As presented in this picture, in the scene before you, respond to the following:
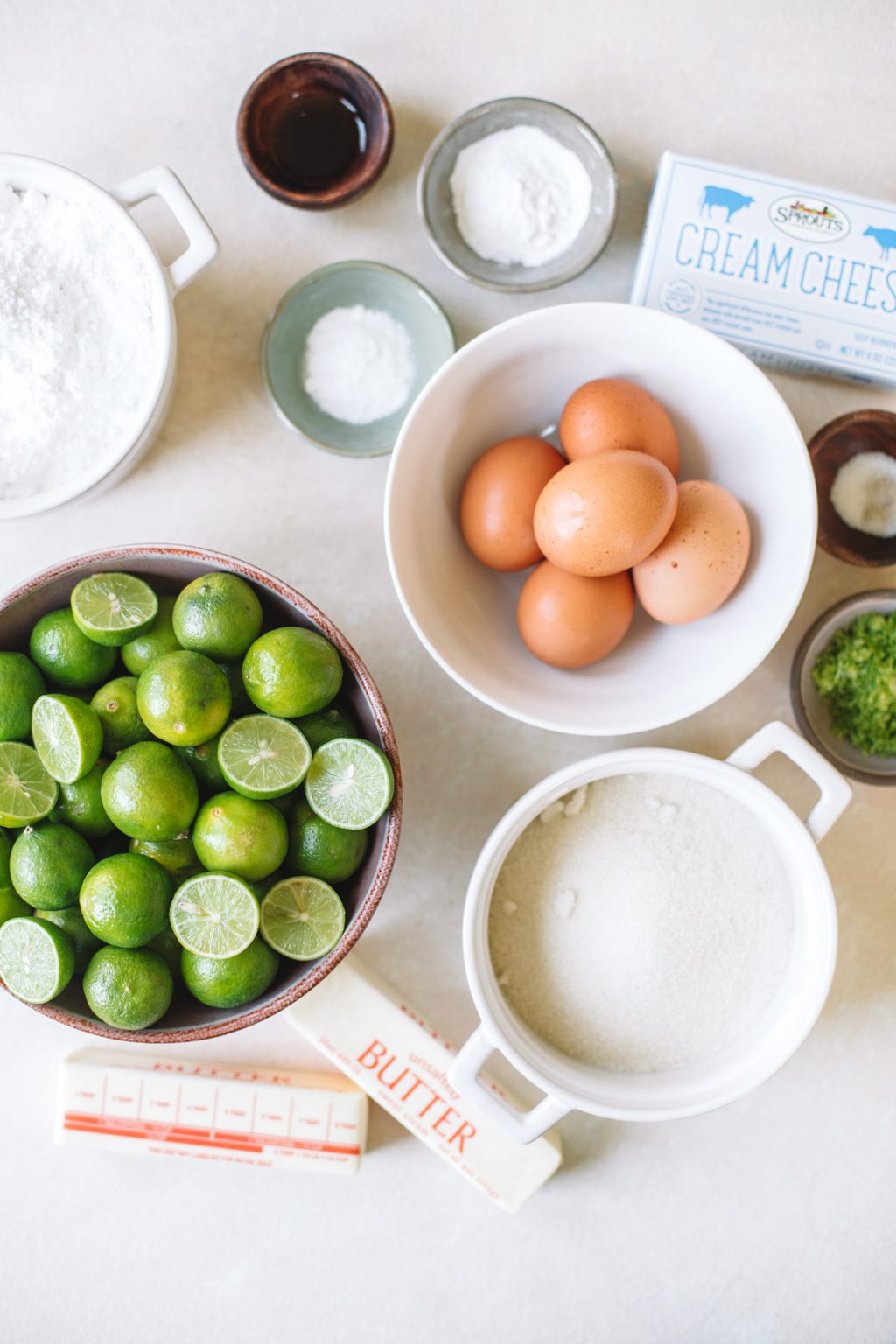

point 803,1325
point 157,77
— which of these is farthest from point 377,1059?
point 157,77

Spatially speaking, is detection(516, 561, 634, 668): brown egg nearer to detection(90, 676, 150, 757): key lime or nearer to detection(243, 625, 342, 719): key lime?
detection(243, 625, 342, 719): key lime

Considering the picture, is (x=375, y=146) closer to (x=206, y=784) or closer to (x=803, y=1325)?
(x=206, y=784)

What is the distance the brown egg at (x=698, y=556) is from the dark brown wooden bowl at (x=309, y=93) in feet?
1.50

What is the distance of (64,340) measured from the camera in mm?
887

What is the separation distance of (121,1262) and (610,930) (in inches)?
27.4

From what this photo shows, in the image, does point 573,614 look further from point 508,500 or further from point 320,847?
point 320,847

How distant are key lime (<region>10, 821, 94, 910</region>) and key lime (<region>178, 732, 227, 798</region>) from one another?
4.6 inches

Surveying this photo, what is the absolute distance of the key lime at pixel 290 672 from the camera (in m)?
0.82

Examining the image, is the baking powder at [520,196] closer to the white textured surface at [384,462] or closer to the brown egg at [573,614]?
the white textured surface at [384,462]

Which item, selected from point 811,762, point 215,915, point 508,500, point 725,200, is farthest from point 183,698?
point 725,200

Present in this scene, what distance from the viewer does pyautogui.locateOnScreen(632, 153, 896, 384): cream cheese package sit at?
95 cm

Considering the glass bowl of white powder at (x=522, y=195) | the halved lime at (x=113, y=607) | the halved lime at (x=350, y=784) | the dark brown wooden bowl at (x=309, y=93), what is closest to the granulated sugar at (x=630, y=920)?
the halved lime at (x=350, y=784)

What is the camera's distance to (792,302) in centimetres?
96

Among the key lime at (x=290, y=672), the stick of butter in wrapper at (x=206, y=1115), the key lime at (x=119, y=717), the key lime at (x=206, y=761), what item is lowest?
the stick of butter in wrapper at (x=206, y=1115)
